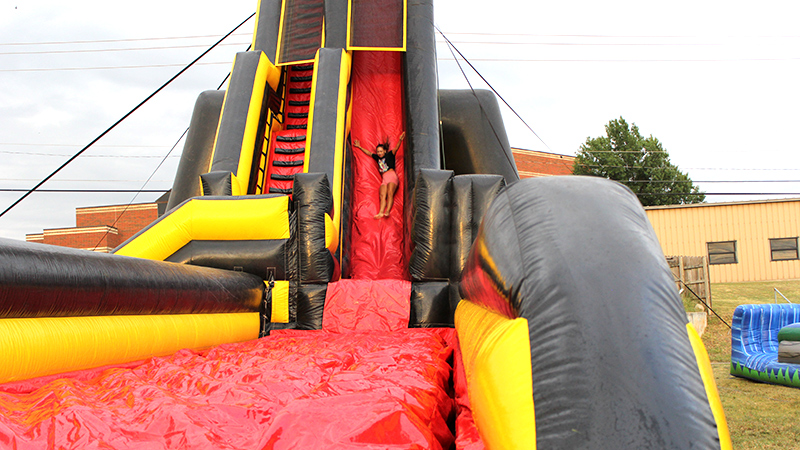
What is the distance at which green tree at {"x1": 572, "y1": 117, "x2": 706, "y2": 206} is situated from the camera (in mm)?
19422

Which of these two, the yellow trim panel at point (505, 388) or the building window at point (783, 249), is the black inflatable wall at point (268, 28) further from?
the building window at point (783, 249)

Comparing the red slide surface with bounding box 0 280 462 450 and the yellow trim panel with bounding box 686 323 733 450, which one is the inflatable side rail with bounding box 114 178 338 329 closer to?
the red slide surface with bounding box 0 280 462 450

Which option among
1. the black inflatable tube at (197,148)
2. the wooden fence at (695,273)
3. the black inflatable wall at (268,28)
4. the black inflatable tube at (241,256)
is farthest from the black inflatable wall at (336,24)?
the wooden fence at (695,273)

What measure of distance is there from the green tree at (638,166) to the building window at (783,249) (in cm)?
746

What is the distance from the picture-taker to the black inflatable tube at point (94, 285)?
4.90 feet

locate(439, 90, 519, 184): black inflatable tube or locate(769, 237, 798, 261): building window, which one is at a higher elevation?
locate(439, 90, 519, 184): black inflatable tube

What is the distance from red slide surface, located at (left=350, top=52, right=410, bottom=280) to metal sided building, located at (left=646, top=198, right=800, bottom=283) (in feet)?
29.3

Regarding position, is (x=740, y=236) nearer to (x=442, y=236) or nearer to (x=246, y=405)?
(x=442, y=236)

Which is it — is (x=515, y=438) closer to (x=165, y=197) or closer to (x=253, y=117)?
(x=253, y=117)

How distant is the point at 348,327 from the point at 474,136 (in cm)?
337

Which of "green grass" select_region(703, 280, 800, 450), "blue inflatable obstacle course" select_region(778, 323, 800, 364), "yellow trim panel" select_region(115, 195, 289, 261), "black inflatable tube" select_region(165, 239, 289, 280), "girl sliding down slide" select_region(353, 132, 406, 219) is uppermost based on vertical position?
"girl sliding down slide" select_region(353, 132, 406, 219)

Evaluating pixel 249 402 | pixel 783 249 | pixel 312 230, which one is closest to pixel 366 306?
pixel 312 230

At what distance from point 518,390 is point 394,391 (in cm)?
51

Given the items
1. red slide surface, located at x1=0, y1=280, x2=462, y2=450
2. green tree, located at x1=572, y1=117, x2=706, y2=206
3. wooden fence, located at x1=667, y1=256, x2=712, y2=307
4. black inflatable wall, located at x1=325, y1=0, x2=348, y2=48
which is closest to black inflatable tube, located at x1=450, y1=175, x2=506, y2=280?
red slide surface, located at x1=0, y1=280, x2=462, y2=450
